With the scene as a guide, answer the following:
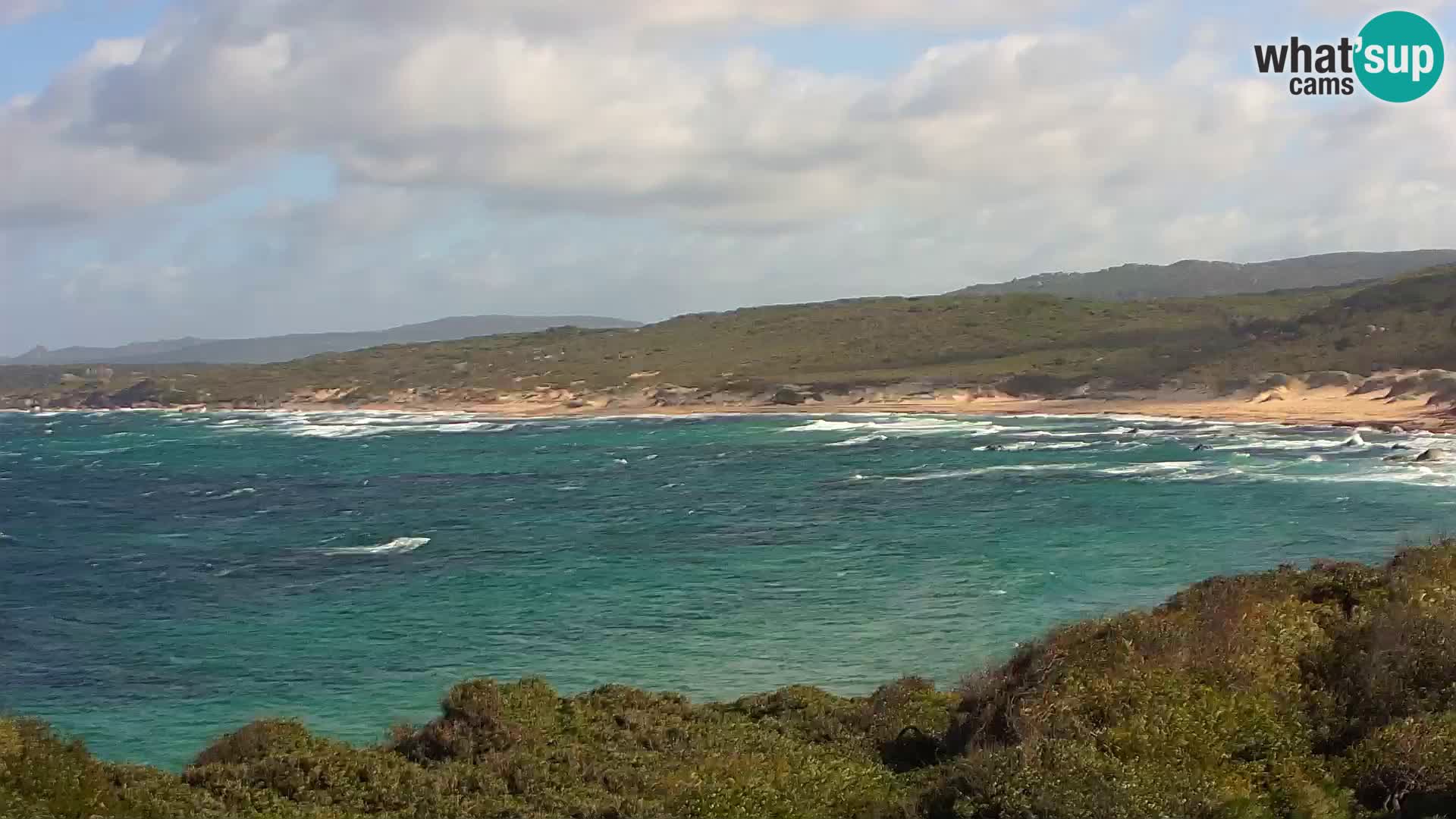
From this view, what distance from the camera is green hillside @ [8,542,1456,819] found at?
1321 centimetres

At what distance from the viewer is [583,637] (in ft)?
→ 116

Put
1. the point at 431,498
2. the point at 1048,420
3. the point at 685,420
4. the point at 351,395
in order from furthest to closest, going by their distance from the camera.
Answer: the point at 351,395, the point at 685,420, the point at 1048,420, the point at 431,498

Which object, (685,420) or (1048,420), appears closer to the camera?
(1048,420)

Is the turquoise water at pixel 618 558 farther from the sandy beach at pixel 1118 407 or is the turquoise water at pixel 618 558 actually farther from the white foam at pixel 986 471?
the sandy beach at pixel 1118 407

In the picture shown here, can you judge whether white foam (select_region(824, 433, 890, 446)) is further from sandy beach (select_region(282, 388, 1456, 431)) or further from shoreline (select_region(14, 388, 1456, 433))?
sandy beach (select_region(282, 388, 1456, 431))

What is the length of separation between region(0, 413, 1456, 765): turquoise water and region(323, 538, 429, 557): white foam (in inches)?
10.0

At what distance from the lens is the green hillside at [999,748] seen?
13.2m

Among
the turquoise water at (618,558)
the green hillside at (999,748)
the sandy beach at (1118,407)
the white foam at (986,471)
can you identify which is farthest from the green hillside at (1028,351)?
the green hillside at (999,748)

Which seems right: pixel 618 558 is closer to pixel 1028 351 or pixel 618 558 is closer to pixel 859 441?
pixel 859 441

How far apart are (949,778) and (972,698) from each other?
5.54 m

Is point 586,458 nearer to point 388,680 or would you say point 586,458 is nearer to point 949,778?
point 388,680

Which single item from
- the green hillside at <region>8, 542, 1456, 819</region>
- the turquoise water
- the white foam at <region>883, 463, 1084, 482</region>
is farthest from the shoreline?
the green hillside at <region>8, 542, 1456, 819</region>

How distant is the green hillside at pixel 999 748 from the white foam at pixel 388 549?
3307 centimetres

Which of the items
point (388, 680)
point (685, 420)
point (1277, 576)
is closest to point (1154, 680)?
point (1277, 576)
